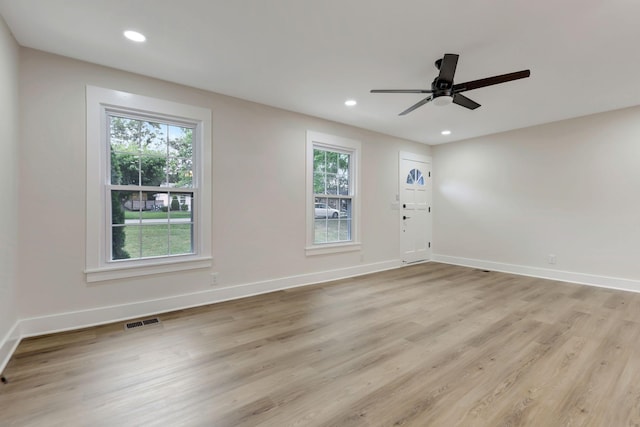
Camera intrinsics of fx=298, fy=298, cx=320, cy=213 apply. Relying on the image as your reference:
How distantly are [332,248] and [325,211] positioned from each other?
61cm

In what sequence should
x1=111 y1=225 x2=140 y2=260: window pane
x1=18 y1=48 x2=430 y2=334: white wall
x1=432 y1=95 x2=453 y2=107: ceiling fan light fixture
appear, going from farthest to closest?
x1=111 y1=225 x2=140 y2=260: window pane → x1=432 y1=95 x2=453 y2=107: ceiling fan light fixture → x1=18 y1=48 x2=430 y2=334: white wall

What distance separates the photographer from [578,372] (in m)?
2.16

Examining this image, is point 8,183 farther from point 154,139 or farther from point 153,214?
point 154,139

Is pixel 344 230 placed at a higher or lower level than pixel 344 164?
lower

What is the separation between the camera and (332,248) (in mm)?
4863

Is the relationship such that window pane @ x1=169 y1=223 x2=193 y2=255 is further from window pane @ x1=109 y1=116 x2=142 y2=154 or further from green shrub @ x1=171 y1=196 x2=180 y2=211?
window pane @ x1=109 y1=116 x2=142 y2=154

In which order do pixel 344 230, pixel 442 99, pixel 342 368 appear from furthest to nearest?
pixel 344 230
pixel 442 99
pixel 342 368

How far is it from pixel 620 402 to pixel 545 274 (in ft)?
12.4

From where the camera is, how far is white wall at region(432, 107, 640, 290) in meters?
4.32

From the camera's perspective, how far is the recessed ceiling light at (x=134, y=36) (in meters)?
2.47

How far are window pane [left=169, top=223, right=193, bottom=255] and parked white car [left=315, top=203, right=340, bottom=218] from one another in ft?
6.35

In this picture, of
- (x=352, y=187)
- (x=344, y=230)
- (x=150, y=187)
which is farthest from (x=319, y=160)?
(x=150, y=187)

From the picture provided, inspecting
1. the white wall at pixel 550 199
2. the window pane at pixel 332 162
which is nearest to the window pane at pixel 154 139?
the window pane at pixel 332 162

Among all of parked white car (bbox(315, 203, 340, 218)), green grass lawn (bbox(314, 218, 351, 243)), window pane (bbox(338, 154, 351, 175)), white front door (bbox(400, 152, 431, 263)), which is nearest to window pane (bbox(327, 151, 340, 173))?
window pane (bbox(338, 154, 351, 175))
